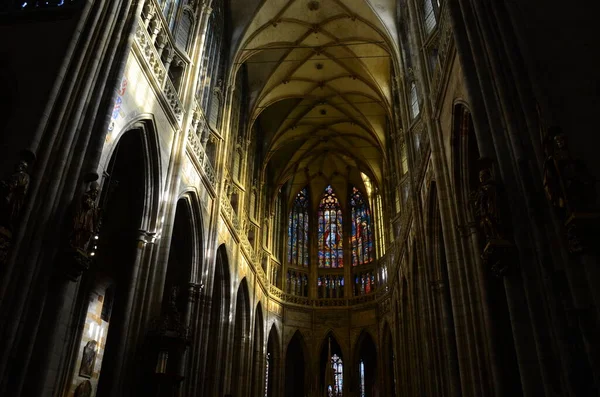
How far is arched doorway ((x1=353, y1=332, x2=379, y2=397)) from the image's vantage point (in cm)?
3080

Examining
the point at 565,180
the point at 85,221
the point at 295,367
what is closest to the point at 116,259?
the point at 85,221

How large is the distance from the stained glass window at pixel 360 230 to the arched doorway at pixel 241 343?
11187 millimetres

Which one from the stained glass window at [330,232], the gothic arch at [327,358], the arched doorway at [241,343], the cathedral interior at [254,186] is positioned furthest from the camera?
the stained glass window at [330,232]

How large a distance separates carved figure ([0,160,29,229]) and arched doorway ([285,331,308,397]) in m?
25.9

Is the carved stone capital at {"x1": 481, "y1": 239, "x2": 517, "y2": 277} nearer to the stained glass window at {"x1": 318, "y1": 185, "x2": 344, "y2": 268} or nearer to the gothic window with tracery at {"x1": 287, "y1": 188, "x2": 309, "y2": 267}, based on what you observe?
the gothic window with tracery at {"x1": 287, "y1": 188, "x2": 309, "y2": 267}

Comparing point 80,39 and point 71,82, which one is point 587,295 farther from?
point 80,39

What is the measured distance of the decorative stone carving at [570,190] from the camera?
6.11m

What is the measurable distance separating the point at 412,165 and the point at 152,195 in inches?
411

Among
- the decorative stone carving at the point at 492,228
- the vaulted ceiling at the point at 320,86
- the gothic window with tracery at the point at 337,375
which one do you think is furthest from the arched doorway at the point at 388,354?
the decorative stone carving at the point at 492,228

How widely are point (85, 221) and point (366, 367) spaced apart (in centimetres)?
2813

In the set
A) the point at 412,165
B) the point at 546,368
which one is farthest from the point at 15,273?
the point at 412,165

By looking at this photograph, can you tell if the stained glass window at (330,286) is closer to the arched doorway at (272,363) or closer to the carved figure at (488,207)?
the arched doorway at (272,363)

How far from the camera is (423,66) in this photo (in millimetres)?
14930

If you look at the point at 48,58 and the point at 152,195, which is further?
the point at 152,195
